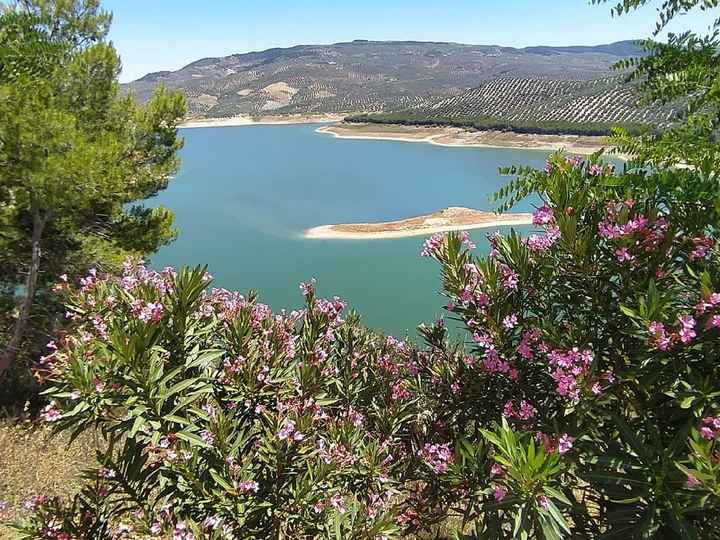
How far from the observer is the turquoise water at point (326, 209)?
838 inches

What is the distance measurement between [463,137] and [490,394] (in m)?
66.2

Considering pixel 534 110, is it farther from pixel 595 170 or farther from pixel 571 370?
pixel 571 370

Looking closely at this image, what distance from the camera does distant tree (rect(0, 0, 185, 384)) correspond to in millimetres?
A: 5535

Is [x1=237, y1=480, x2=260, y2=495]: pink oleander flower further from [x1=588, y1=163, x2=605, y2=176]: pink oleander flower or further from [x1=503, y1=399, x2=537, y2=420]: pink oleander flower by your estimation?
[x1=588, y1=163, x2=605, y2=176]: pink oleander flower

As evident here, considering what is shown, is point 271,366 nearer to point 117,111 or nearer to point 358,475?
point 358,475

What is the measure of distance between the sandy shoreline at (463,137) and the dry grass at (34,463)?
43.9 m

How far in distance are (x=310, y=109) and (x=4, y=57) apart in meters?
118

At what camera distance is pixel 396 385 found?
9.91 ft

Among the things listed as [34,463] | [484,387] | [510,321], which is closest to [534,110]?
[34,463]

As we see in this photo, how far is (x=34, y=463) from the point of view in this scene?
5.14 meters

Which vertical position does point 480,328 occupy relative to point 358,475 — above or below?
above

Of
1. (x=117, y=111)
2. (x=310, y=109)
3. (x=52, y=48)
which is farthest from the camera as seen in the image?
(x=310, y=109)

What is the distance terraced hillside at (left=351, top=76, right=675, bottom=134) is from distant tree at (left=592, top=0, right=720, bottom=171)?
183 feet

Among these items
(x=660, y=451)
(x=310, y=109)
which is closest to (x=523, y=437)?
(x=660, y=451)
